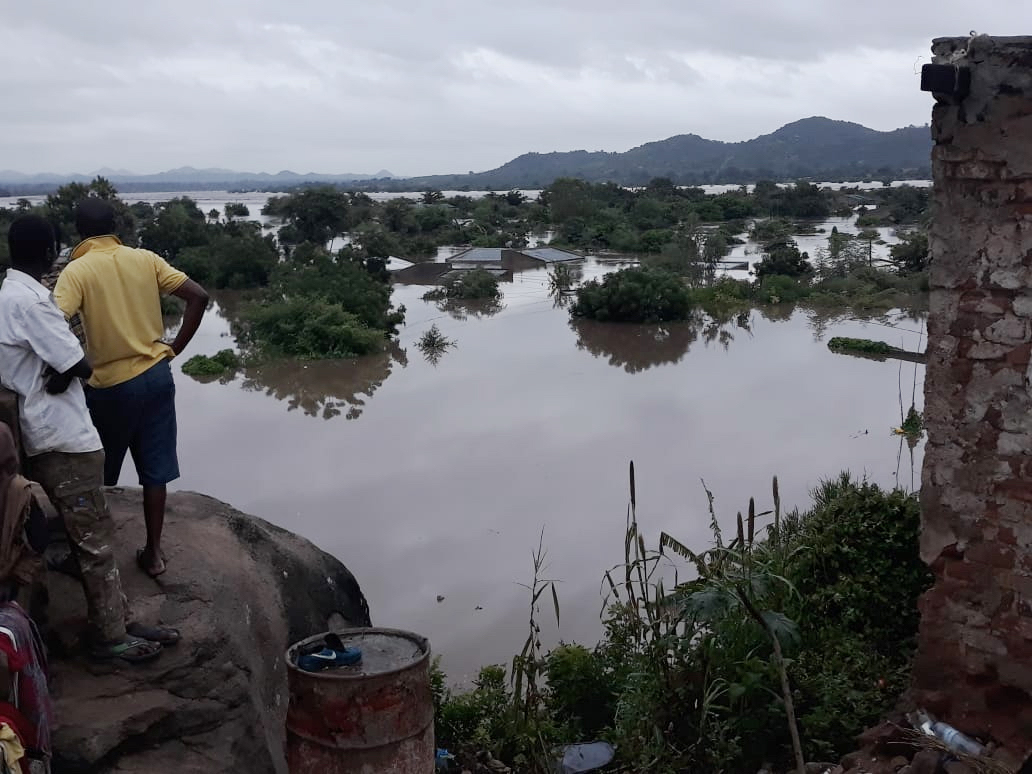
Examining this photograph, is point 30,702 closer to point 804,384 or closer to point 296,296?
point 804,384

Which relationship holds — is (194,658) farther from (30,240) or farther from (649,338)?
(649,338)

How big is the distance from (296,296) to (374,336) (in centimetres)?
214

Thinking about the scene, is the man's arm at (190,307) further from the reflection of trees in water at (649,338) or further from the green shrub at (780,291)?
the green shrub at (780,291)

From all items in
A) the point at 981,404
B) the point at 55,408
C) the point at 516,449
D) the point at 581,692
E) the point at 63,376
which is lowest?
the point at 516,449

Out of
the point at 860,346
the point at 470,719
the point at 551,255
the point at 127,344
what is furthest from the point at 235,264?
the point at 127,344

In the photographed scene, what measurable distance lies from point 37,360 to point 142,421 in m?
0.61

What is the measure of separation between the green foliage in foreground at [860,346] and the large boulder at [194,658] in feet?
49.4

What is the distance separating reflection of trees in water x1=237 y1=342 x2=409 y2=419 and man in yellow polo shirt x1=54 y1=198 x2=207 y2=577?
33.1ft

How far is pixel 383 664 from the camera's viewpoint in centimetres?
335

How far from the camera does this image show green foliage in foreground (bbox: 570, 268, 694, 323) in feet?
69.2

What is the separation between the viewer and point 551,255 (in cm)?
3362

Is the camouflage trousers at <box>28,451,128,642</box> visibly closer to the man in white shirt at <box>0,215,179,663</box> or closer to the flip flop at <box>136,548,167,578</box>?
the man in white shirt at <box>0,215,179,663</box>

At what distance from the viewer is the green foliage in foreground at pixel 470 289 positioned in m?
25.2

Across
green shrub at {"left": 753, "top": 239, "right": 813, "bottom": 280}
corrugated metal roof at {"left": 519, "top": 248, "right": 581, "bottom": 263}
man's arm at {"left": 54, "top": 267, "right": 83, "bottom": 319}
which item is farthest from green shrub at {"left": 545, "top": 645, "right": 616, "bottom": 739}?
corrugated metal roof at {"left": 519, "top": 248, "right": 581, "bottom": 263}
